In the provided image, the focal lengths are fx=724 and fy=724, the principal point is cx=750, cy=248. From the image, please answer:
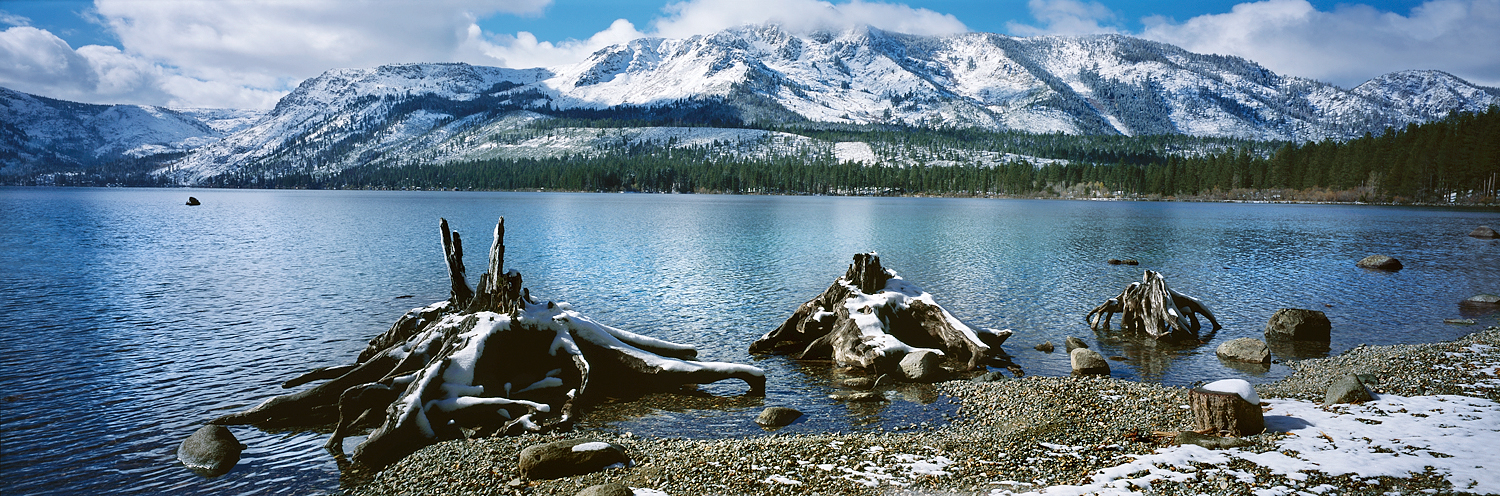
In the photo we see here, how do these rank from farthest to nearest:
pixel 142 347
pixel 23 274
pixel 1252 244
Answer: pixel 1252 244 → pixel 23 274 → pixel 142 347

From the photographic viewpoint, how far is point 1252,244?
61.0 m

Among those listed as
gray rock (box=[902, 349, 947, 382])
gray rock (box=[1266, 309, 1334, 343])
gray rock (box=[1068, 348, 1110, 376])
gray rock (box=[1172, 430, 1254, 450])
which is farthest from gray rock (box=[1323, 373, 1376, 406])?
gray rock (box=[1266, 309, 1334, 343])

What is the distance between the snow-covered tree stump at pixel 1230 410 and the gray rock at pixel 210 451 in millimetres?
16926

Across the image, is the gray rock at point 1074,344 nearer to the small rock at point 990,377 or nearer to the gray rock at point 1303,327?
the small rock at point 990,377

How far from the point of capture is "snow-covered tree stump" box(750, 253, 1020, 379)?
19344mm

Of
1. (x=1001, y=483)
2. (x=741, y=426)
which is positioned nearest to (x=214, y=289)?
(x=741, y=426)

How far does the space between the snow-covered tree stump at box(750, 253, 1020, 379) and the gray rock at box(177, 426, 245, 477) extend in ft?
41.8

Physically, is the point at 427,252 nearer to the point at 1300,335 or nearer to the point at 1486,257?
the point at 1300,335

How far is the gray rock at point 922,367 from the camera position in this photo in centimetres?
1801

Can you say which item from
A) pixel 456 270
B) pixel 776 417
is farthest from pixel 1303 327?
pixel 456 270

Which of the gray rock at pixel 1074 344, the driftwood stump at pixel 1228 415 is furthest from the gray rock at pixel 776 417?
the gray rock at pixel 1074 344

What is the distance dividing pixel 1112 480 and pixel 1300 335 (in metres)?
17.9

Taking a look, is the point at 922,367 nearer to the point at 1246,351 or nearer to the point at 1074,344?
the point at 1074,344

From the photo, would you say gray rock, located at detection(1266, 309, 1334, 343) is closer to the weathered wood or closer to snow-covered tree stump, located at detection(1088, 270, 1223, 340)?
snow-covered tree stump, located at detection(1088, 270, 1223, 340)
